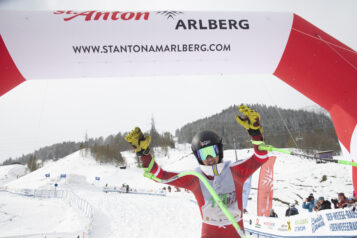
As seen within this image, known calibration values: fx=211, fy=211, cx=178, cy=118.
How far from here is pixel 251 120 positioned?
2375 millimetres

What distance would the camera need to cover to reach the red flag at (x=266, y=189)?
7.75 meters

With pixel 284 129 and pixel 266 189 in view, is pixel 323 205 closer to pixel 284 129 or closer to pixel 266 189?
pixel 266 189

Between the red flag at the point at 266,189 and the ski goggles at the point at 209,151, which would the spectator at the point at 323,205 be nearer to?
the red flag at the point at 266,189

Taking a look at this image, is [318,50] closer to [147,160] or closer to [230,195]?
[230,195]

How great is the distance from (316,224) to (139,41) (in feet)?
17.8

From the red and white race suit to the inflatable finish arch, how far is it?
236 centimetres

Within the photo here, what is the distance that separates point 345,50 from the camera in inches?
160

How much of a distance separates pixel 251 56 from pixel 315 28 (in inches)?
53.1

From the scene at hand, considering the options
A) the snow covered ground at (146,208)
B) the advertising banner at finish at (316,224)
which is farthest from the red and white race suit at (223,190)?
the snow covered ground at (146,208)

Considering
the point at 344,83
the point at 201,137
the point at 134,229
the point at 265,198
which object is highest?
the point at 344,83

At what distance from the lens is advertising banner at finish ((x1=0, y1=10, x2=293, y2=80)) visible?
389 cm

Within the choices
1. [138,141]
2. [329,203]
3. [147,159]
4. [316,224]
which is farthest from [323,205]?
[138,141]

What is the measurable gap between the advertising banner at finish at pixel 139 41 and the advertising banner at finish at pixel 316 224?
3238 millimetres

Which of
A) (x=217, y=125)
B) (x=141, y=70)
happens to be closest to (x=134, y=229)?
(x=141, y=70)
